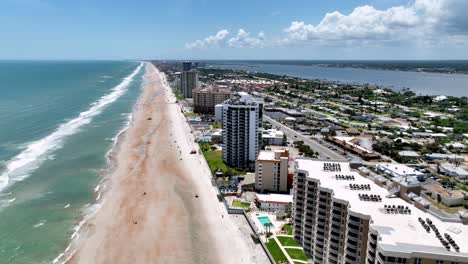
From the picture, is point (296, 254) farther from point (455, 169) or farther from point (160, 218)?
point (455, 169)

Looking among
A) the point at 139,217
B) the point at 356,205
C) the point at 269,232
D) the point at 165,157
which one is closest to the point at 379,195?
the point at 356,205

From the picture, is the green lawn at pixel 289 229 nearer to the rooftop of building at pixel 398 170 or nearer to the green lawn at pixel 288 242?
the green lawn at pixel 288 242

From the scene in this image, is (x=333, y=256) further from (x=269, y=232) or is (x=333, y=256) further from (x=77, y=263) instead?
(x=77, y=263)

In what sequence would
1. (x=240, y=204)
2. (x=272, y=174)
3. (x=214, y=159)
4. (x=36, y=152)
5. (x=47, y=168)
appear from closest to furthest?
(x=240, y=204)
(x=272, y=174)
(x=47, y=168)
(x=214, y=159)
(x=36, y=152)

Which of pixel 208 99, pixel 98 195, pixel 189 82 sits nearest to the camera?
pixel 98 195

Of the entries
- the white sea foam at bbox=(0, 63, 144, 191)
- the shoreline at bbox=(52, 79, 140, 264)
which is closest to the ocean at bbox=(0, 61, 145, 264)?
the white sea foam at bbox=(0, 63, 144, 191)

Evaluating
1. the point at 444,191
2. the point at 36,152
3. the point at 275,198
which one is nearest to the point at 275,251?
the point at 275,198

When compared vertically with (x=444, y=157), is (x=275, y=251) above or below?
below
